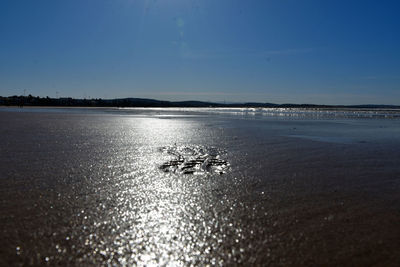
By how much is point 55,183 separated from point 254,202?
4.00m

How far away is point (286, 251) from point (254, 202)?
1.60 metres

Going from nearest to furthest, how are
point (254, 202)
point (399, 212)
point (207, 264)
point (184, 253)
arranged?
point (207, 264)
point (184, 253)
point (399, 212)
point (254, 202)

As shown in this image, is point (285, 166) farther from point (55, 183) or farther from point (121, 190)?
point (55, 183)

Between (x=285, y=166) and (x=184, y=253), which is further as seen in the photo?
(x=285, y=166)

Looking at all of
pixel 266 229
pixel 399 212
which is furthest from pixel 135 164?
pixel 399 212

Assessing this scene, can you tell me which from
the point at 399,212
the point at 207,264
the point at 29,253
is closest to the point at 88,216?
the point at 29,253

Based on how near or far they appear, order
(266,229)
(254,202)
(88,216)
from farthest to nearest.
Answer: (254,202) < (88,216) < (266,229)

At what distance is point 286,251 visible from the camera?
130 inches

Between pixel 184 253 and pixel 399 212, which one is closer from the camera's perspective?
pixel 184 253

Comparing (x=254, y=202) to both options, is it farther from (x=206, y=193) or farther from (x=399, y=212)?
(x=399, y=212)

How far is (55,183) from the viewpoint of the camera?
572cm

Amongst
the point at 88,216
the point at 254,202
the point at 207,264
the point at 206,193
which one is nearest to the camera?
the point at 207,264

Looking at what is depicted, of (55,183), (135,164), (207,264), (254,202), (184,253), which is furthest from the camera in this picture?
(135,164)

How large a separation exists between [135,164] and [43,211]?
3.49 metres
